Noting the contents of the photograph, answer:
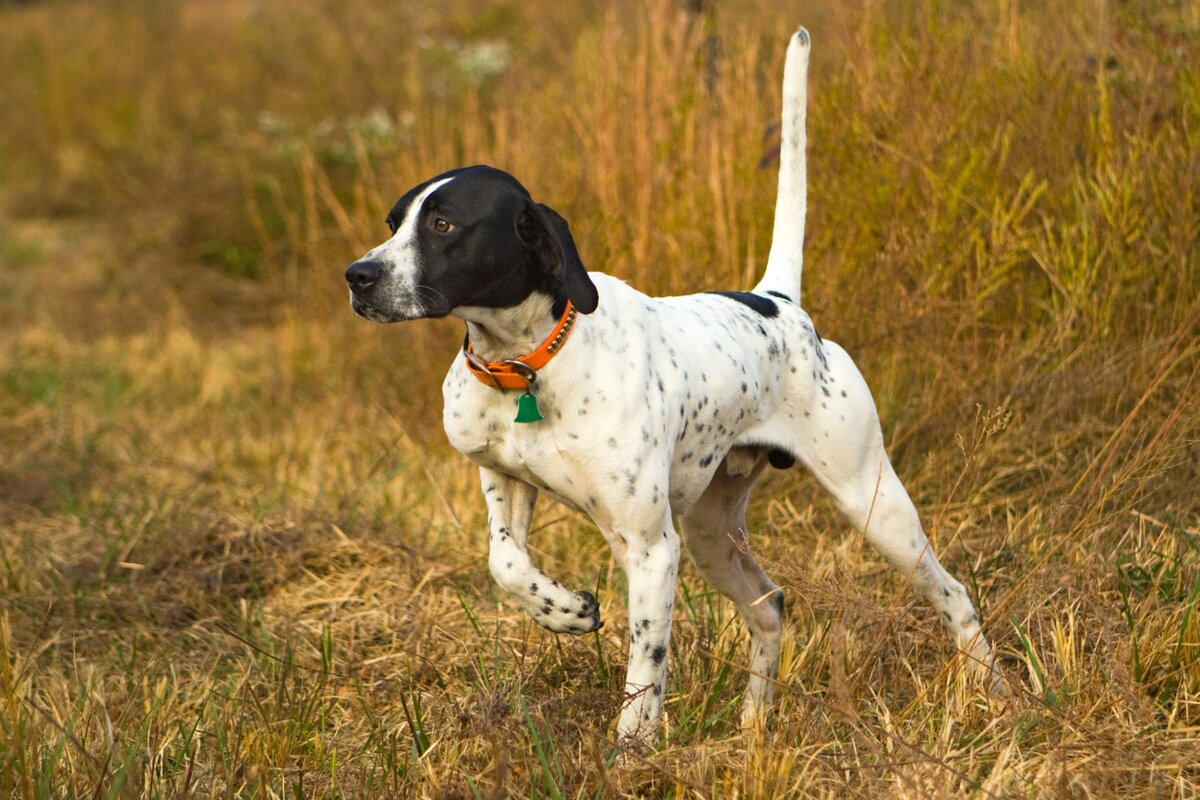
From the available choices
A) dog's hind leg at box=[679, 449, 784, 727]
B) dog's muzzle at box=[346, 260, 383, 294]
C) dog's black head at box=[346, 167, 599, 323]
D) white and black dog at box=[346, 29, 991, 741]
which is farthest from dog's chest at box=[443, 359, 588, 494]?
dog's hind leg at box=[679, 449, 784, 727]

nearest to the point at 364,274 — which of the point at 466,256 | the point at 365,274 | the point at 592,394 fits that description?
the point at 365,274

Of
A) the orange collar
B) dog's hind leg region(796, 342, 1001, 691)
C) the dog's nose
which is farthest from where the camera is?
dog's hind leg region(796, 342, 1001, 691)

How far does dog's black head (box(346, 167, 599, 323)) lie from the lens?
2.96m

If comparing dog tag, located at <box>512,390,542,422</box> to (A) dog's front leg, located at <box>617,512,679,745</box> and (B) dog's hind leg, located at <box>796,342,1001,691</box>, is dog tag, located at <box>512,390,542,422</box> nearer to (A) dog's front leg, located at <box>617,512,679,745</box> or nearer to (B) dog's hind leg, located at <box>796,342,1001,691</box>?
(A) dog's front leg, located at <box>617,512,679,745</box>

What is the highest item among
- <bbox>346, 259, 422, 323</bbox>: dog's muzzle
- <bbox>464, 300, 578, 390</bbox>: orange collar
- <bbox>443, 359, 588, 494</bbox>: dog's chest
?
<bbox>346, 259, 422, 323</bbox>: dog's muzzle

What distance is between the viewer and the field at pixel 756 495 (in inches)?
116

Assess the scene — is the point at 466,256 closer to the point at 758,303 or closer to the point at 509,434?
the point at 509,434

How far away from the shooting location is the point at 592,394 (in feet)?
10.1

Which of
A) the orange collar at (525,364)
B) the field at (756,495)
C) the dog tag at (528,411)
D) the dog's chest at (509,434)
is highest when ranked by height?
the orange collar at (525,364)

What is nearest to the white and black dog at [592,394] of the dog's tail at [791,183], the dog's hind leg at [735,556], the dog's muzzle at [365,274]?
the dog's muzzle at [365,274]

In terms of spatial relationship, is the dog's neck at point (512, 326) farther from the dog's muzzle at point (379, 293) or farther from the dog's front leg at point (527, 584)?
the dog's front leg at point (527, 584)

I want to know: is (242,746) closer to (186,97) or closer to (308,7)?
(308,7)

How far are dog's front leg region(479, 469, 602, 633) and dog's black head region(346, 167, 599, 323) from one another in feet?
1.66

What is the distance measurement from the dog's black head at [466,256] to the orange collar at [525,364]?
0.23 feet
